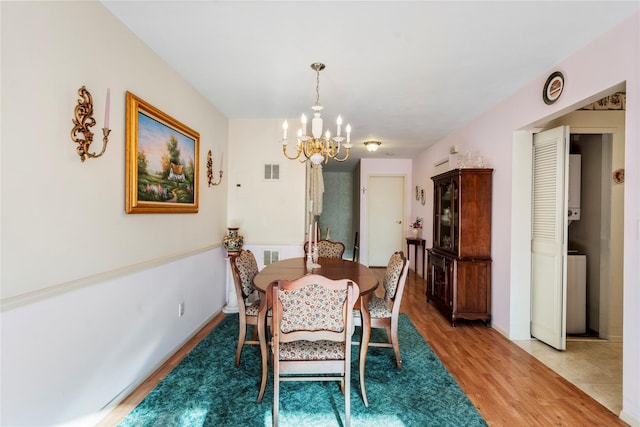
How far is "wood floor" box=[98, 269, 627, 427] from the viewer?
198cm

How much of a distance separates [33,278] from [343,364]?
1.62 metres

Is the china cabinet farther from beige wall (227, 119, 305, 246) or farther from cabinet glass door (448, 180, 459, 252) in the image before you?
beige wall (227, 119, 305, 246)

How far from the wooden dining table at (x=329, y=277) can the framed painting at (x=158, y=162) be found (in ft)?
3.20

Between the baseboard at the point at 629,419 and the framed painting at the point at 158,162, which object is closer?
the baseboard at the point at 629,419

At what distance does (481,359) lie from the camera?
9.15 ft

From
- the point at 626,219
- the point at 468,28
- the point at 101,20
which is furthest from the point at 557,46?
the point at 101,20

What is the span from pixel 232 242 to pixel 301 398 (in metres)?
2.13

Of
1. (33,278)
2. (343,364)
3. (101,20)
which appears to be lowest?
(343,364)

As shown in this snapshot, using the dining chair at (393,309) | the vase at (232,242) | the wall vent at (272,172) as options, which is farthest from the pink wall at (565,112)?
the vase at (232,242)

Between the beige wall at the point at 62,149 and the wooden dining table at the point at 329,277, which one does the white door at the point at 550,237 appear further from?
the beige wall at the point at 62,149

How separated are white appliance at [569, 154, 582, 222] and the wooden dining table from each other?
242 centimetres

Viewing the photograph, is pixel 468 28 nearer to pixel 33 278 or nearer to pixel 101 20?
pixel 101 20

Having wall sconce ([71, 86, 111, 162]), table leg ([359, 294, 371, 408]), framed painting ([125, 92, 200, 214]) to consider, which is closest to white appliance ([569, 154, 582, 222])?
table leg ([359, 294, 371, 408])

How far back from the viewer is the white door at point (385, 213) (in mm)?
7145
